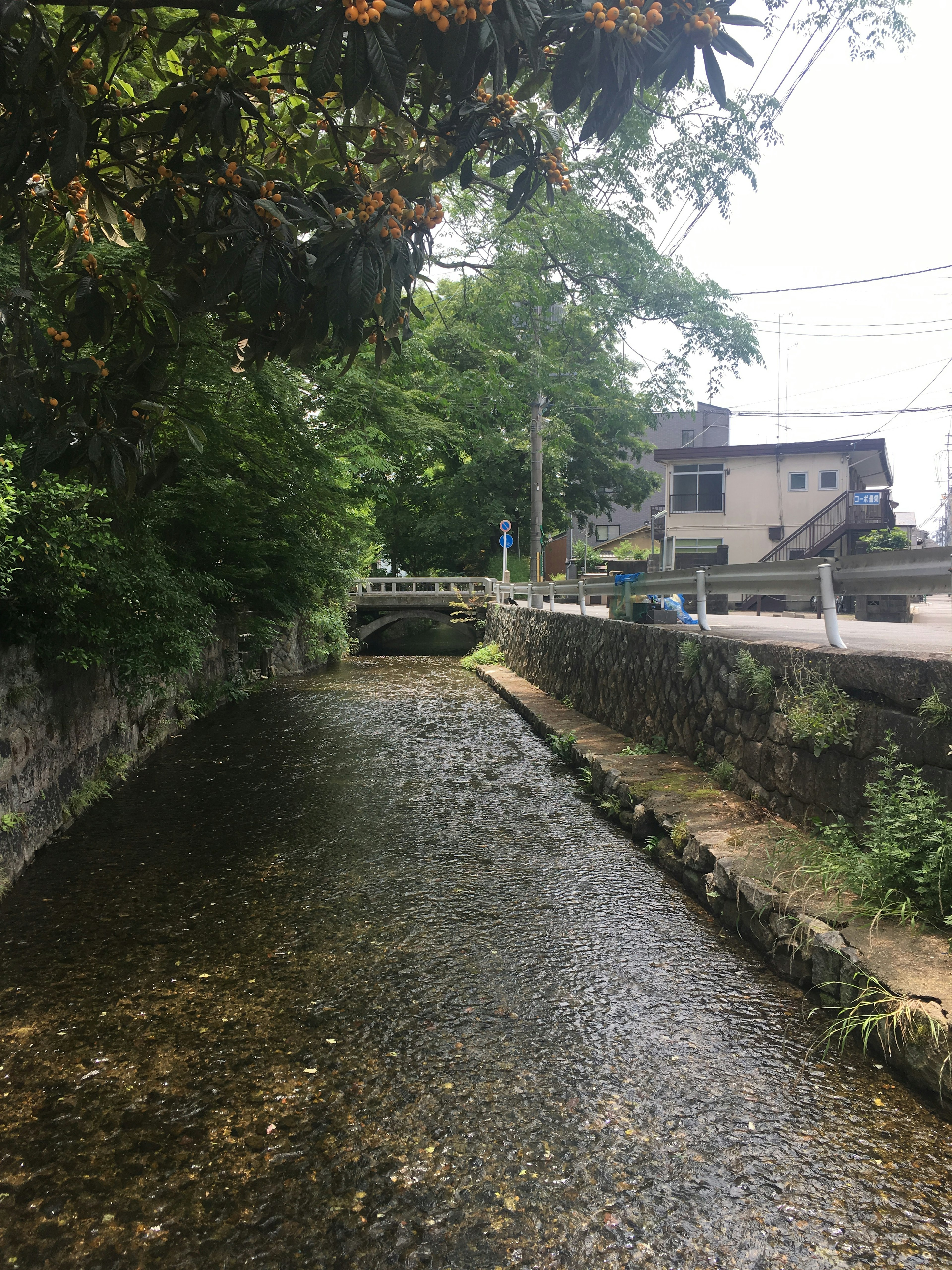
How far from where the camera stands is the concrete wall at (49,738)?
4.83m

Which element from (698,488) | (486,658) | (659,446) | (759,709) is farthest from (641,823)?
(659,446)

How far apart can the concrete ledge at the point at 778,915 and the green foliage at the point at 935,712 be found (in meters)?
0.87

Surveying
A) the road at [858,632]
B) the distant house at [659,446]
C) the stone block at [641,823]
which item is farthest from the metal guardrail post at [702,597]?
the distant house at [659,446]

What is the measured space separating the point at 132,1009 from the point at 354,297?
9.76 ft

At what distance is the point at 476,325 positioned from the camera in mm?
13086

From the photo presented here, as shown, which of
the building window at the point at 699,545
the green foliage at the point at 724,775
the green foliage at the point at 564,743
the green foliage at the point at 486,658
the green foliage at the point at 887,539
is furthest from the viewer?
the building window at the point at 699,545

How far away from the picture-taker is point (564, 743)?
8797mm

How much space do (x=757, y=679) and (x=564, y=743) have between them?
3.78 m

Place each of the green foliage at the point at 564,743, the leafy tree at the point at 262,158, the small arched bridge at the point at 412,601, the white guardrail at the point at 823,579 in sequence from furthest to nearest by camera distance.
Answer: the small arched bridge at the point at 412,601 < the green foliage at the point at 564,743 < the white guardrail at the point at 823,579 < the leafy tree at the point at 262,158

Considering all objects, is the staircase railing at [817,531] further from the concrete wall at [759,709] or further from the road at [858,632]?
the concrete wall at [759,709]

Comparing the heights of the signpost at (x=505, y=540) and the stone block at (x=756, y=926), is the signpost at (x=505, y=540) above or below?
above

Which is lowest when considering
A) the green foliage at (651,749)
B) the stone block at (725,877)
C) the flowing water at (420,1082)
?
the flowing water at (420,1082)

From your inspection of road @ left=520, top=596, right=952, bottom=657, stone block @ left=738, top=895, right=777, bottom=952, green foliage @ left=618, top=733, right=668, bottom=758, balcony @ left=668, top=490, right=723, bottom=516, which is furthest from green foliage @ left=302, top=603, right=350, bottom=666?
stone block @ left=738, top=895, right=777, bottom=952

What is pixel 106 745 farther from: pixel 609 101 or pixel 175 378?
pixel 609 101
